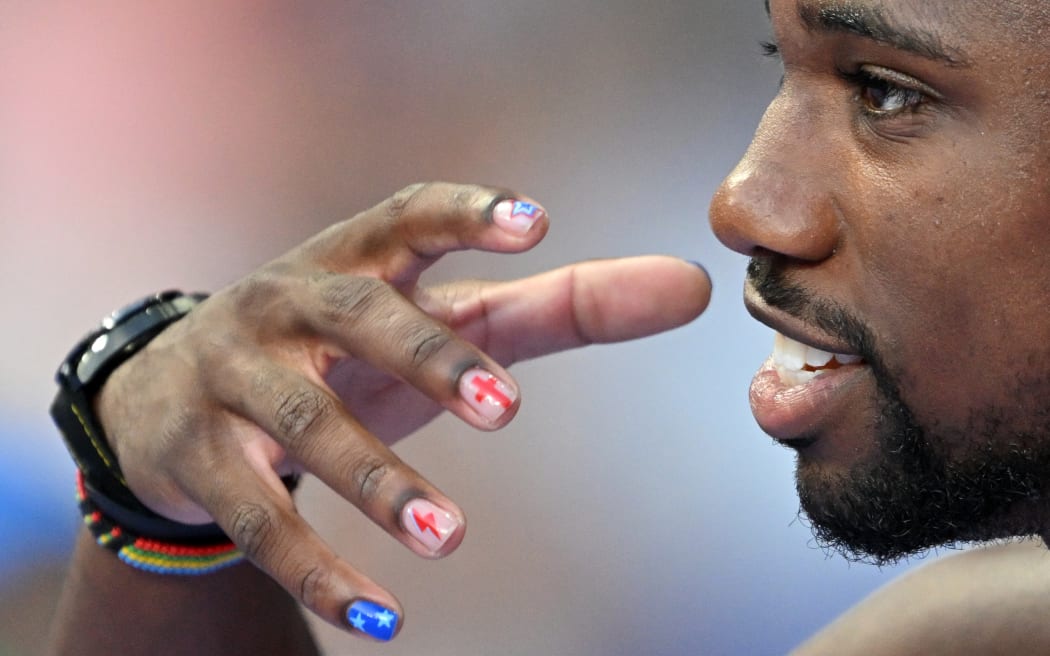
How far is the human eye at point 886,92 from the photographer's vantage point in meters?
0.80

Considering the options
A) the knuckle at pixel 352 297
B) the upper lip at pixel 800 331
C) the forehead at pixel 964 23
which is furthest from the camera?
the knuckle at pixel 352 297

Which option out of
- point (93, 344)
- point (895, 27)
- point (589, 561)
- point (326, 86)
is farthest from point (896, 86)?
point (326, 86)

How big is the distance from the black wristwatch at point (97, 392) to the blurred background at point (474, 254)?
2.55 feet

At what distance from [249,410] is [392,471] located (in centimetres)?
17

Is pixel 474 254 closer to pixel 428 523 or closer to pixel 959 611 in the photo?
pixel 959 611

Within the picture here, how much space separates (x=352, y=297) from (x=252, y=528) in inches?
8.5

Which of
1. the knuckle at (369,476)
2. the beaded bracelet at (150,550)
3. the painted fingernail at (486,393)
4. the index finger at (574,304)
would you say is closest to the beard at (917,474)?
the index finger at (574,304)

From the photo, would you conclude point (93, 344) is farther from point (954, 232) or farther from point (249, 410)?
point (954, 232)

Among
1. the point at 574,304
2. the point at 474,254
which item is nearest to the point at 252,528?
the point at 574,304

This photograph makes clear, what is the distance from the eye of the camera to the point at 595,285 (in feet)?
3.57

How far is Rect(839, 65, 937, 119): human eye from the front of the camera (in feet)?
2.63

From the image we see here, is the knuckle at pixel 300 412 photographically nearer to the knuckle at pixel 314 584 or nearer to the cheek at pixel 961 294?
the knuckle at pixel 314 584

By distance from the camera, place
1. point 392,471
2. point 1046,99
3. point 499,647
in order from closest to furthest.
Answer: point 1046,99, point 392,471, point 499,647

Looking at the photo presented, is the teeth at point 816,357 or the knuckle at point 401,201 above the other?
the knuckle at point 401,201
